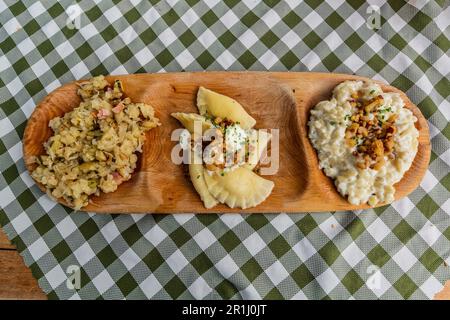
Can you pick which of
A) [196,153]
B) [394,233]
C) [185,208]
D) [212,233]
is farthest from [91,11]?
[394,233]

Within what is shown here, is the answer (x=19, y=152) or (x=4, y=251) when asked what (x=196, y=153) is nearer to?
(x=19, y=152)

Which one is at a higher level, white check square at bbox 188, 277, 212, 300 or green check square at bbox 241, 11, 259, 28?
green check square at bbox 241, 11, 259, 28

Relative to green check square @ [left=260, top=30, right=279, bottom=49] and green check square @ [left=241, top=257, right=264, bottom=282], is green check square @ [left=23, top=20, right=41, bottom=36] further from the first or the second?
green check square @ [left=241, top=257, right=264, bottom=282]

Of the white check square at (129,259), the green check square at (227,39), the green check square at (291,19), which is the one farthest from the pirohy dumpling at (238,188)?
the green check square at (291,19)

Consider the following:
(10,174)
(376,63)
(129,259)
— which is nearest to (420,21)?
(376,63)

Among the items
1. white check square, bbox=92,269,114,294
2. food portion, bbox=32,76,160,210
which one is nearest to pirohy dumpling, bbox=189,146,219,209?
food portion, bbox=32,76,160,210
